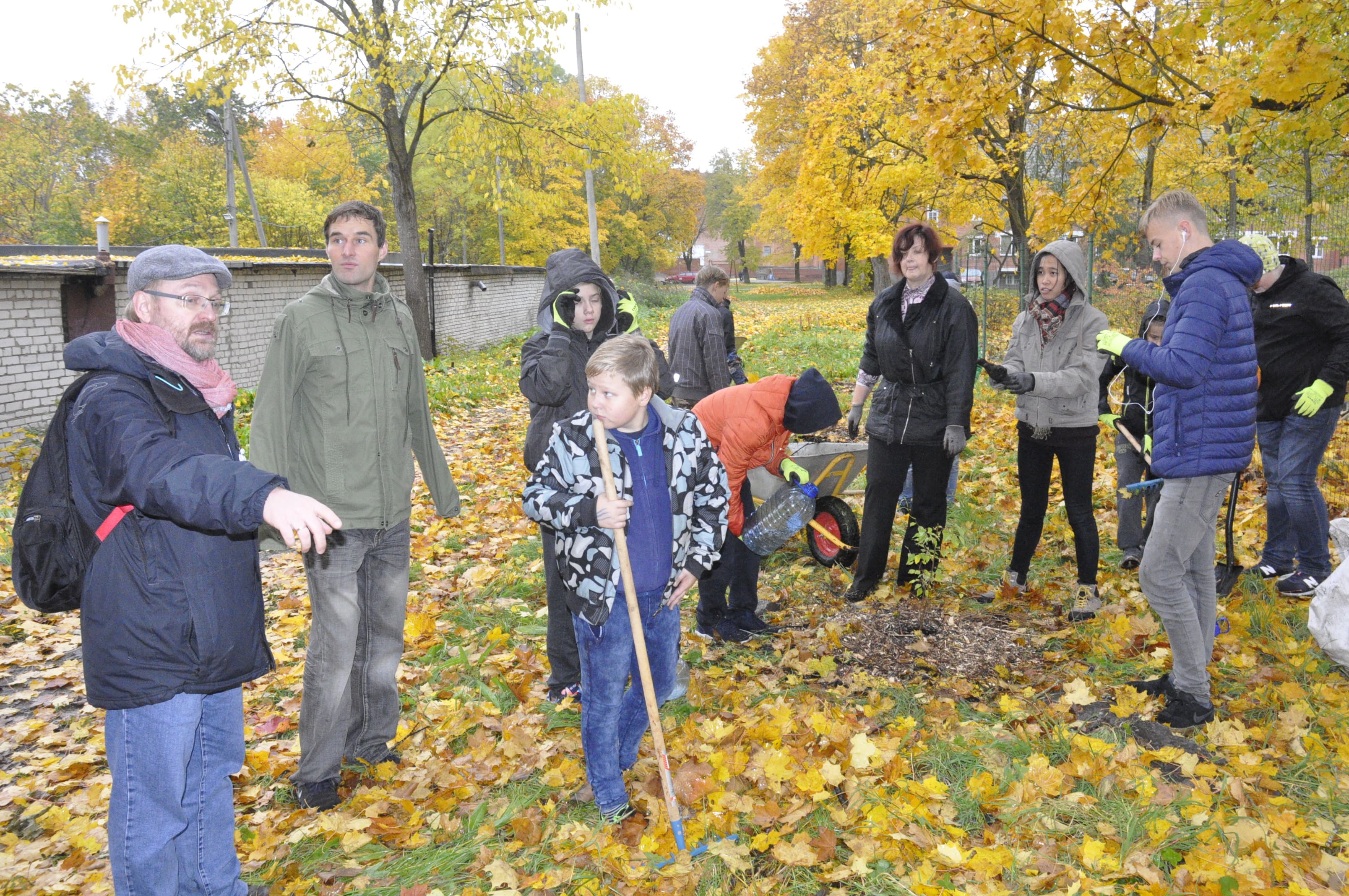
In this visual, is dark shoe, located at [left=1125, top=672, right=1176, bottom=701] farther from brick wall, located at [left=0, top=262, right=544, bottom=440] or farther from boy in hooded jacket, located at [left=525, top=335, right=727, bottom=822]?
brick wall, located at [left=0, top=262, right=544, bottom=440]

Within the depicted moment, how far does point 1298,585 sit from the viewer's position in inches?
187

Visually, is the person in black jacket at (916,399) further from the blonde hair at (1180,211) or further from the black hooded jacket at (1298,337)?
the black hooded jacket at (1298,337)

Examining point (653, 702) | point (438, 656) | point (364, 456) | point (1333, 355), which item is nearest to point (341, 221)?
point (364, 456)

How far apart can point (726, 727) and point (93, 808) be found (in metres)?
2.59

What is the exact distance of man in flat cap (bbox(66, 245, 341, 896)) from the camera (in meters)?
2.12

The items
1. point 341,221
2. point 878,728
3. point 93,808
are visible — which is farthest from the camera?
point 878,728

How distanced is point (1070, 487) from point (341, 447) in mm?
3810

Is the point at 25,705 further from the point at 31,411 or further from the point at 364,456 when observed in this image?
the point at 31,411

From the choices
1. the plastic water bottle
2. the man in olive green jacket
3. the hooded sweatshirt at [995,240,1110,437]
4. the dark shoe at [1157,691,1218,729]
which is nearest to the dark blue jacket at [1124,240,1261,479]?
the dark shoe at [1157,691,1218,729]

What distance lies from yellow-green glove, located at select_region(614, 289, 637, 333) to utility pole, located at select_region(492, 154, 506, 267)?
585 inches

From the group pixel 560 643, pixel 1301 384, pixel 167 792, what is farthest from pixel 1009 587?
pixel 167 792

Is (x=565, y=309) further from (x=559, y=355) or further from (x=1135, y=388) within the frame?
(x=1135, y=388)

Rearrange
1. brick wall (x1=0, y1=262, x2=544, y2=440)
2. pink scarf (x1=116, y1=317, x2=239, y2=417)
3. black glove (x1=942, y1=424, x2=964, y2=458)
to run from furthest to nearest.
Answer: brick wall (x1=0, y1=262, x2=544, y2=440)
black glove (x1=942, y1=424, x2=964, y2=458)
pink scarf (x1=116, y1=317, x2=239, y2=417)

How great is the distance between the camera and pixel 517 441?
1068 cm
